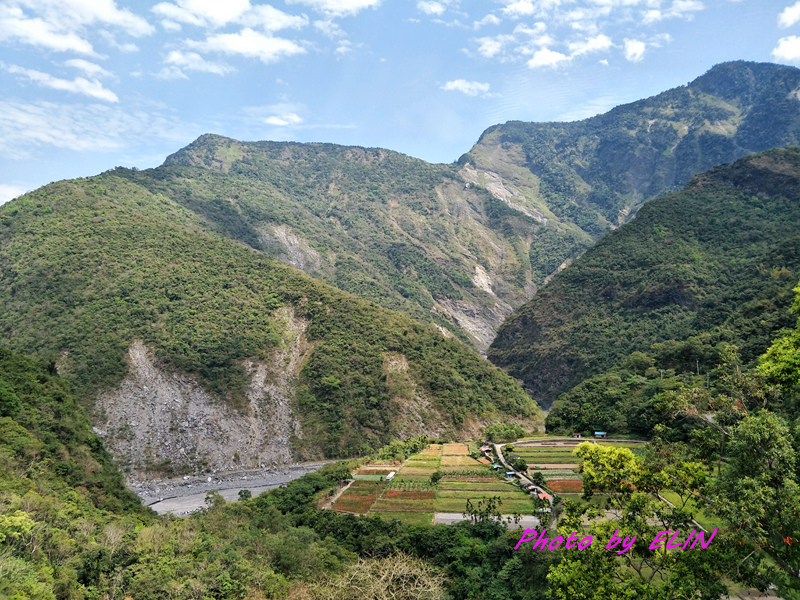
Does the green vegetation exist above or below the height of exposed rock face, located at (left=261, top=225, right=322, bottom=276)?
below

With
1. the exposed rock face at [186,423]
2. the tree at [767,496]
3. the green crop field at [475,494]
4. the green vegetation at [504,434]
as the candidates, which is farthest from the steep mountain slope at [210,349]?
the tree at [767,496]

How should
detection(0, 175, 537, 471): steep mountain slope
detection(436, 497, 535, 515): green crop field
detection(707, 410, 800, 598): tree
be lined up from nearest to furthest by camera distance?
detection(707, 410, 800, 598): tree → detection(436, 497, 535, 515): green crop field → detection(0, 175, 537, 471): steep mountain slope

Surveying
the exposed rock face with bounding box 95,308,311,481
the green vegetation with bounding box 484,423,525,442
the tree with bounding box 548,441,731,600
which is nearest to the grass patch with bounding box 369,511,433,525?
the tree with bounding box 548,441,731,600

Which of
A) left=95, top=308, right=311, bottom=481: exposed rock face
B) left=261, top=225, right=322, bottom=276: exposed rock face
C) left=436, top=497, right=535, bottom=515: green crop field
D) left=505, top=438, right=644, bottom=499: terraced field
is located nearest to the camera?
left=436, top=497, right=535, bottom=515: green crop field

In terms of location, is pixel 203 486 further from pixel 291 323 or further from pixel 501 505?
pixel 501 505

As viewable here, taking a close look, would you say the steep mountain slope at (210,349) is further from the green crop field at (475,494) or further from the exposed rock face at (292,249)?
the exposed rock face at (292,249)

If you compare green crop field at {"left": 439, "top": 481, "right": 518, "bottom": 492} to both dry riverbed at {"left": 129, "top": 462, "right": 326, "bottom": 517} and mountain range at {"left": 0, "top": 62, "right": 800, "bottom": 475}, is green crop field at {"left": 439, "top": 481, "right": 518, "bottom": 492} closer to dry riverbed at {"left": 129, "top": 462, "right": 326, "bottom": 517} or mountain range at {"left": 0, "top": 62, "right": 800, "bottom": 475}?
dry riverbed at {"left": 129, "top": 462, "right": 326, "bottom": 517}

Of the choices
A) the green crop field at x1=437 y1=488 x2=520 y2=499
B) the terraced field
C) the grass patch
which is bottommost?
the terraced field
